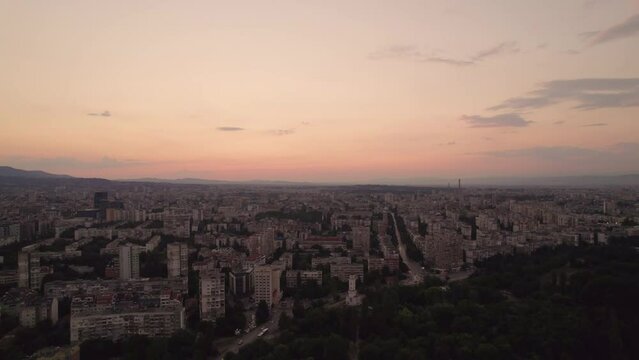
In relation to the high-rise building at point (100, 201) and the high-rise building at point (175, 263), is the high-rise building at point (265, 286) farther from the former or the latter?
the high-rise building at point (100, 201)

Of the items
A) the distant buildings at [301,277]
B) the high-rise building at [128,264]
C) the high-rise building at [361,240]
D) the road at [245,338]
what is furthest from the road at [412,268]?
the high-rise building at [128,264]

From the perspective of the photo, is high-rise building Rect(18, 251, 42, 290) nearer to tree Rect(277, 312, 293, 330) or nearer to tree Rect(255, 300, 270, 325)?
tree Rect(255, 300, 270, 325)

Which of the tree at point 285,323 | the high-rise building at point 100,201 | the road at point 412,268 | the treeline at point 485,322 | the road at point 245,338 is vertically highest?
the high-rise building at point 100,201

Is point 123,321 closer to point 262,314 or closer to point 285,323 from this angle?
point 262,314

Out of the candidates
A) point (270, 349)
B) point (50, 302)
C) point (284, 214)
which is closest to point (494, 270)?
point (270, 349)

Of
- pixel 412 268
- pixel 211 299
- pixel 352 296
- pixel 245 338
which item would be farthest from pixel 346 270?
pixel 245 338

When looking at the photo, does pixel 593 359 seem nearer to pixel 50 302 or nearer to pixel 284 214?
pixel 50 302
